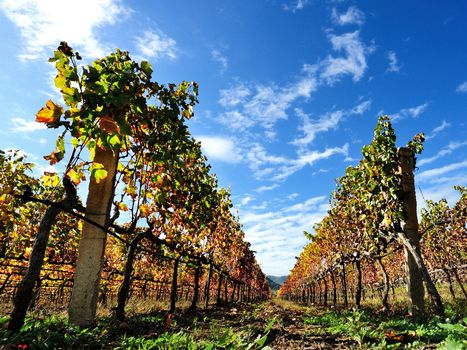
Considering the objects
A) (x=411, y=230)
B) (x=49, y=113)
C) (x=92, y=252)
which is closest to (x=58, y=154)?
(x=49, y=113)

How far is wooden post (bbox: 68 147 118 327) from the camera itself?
4641mm

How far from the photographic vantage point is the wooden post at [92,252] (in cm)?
464

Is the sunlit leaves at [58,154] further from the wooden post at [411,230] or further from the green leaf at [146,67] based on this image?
the wooden post at [411,230]

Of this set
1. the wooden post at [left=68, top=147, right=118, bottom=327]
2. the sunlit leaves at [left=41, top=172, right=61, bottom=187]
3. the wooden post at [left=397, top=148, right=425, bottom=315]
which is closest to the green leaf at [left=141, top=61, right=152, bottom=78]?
the wooden post at [left=68, top=147, right=118, bottom=327]

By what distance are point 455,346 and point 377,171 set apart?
762 centimetres

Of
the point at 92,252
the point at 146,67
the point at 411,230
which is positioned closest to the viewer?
the point at 92,252

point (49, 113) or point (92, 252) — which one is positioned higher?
point (49, 113)

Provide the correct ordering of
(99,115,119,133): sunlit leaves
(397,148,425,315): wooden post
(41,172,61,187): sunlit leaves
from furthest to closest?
(397,148,425,315): wooden post
(41,172,61,187): sunlit leaves
(99,115,119,133): sunlit leaves

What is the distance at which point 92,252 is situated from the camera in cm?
483

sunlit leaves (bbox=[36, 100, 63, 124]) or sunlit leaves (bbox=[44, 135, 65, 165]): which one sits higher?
sunlit leaves (bbox=[36, 100, 63, 124])

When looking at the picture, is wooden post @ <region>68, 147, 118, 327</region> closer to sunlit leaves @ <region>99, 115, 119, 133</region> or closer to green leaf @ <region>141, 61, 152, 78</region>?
sunlit leaves @ <region>99, 115, 119, 133</region>

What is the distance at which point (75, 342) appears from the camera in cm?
349

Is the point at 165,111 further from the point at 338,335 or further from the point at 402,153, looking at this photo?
the point at 402,153

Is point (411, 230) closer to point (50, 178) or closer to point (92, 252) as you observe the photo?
point (92, 252)
